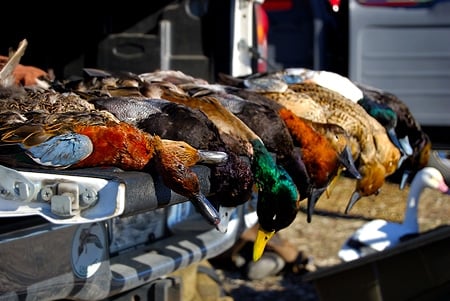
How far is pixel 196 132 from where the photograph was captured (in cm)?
321

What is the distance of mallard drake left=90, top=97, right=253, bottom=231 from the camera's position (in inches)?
121

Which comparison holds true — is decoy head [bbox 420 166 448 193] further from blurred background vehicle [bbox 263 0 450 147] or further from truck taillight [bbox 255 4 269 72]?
truck taillight [bbox 255 4 269 72]

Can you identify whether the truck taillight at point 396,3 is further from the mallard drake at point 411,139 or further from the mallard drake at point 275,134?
the mallard drake at point 275,134

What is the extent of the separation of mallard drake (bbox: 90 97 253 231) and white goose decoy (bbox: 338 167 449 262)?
333cm

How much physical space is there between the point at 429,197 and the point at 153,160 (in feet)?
23.9

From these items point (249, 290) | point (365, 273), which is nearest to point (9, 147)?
point (365, 273)

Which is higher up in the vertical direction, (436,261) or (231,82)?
(231,82)

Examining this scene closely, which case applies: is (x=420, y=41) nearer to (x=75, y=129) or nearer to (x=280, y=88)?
(x=280, y=88)

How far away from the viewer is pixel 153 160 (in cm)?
292

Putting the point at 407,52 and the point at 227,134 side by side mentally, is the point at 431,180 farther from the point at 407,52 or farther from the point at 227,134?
the point at 227,134

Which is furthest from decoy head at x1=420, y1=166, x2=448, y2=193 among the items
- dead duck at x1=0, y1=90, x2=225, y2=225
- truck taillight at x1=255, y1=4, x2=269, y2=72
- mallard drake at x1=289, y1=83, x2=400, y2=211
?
dead duck at x1=0, y1=90, x2=225, y2=225

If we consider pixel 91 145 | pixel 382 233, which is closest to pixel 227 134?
pixel 91 145

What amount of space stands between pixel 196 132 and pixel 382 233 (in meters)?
3.73

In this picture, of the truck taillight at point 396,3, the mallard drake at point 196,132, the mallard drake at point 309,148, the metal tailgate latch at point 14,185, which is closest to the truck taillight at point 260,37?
the mallard drake at point 309,148
